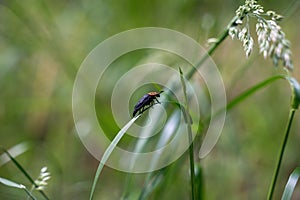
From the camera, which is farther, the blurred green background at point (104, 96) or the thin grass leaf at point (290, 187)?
the blurred green background at point (104, 96)

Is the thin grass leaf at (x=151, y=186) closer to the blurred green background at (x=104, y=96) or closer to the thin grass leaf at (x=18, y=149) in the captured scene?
the thin grass leaf at (x=18, y=149)

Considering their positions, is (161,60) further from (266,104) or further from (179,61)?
(266,104)

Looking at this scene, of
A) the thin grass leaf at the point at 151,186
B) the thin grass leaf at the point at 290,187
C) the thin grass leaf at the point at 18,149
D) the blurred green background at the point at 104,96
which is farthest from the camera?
the blurred green background at the point at 104,96

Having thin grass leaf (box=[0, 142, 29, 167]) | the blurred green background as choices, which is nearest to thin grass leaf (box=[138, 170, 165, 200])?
thin grass leaf (box=[0, 142, 29, 167])

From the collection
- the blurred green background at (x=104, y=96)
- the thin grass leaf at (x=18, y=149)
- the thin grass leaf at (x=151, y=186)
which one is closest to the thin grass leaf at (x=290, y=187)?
the thin grass leaf at (x=151, y=186)

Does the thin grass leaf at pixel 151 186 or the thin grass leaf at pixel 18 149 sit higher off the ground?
the thin grass leaf at pixel 18 149

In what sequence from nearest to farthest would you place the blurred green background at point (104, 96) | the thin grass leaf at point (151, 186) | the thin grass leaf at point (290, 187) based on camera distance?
1. the thin grass leaf at point (290, 187)
2. the thin grass leaf at point (151, 186)
3. the blurred green background at point (104, 96)

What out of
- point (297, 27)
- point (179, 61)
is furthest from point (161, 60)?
point (297, 27)

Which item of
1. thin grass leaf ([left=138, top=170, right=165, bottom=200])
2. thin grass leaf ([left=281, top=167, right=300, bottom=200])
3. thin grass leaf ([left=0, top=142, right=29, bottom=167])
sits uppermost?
thin grass leaf ([left=0, top=142, right=29, bottom=167])

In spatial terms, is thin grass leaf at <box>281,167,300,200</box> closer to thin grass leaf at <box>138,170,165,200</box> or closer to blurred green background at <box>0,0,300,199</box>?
thin grass leaf at <box>138,170,165,200</box>
